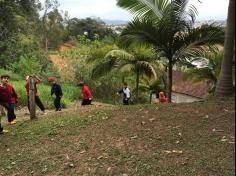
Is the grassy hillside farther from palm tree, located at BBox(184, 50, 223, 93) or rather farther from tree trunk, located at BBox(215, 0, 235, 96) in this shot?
palm tree, located at BBox(184, 50, 223, 93)

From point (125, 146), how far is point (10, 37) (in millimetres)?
20581

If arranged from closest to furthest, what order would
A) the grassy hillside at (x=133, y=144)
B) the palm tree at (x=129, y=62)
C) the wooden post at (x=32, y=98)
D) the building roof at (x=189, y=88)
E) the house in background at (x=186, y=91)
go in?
the grassy hillside at (x=133, y=144)
the wooden post at (x=32, y=98)
the palm tree at (x=129, y=62)
the building roof at (x=189, y=88)
the house in background at (x=186, y=91)

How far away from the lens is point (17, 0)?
24.4 meters

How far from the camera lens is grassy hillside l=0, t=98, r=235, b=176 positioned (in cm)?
598

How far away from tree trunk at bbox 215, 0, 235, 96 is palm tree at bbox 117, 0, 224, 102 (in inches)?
99.6

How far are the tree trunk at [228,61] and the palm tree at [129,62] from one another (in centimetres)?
1182

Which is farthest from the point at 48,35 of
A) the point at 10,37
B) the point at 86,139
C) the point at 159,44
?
the point at 86,139

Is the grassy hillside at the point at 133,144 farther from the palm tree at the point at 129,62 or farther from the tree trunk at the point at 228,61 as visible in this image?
the palm tree at the point at 129,62

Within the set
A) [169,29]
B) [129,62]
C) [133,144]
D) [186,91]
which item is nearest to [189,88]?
[186,91]

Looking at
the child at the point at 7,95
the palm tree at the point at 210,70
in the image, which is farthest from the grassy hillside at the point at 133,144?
the palm tree at the point at 210,70

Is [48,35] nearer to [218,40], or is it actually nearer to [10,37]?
[10,37]

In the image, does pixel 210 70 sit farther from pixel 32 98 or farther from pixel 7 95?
pixel 7 95

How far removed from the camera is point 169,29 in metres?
10.0

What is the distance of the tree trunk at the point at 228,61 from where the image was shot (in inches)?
282
